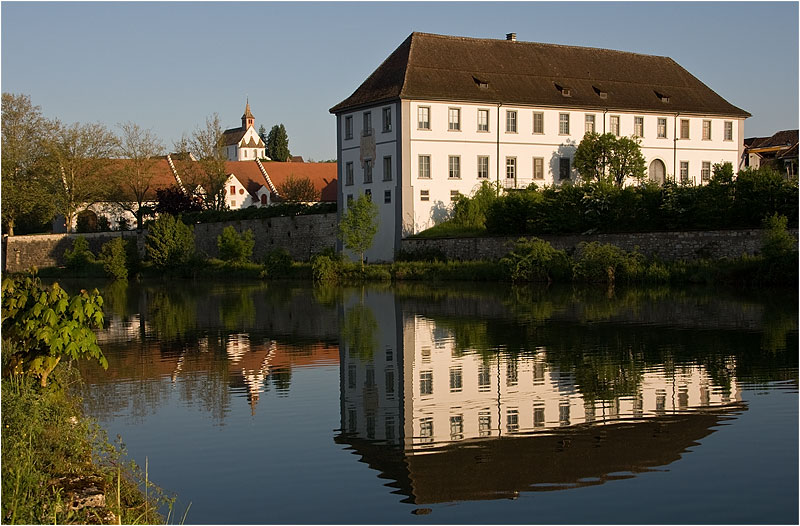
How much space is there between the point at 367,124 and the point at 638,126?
1564 cm

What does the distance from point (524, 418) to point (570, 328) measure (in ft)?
33.2

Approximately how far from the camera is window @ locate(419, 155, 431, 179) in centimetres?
5353

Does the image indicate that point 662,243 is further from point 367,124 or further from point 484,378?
point 484,378

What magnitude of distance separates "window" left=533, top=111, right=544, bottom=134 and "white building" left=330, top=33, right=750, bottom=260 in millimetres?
55

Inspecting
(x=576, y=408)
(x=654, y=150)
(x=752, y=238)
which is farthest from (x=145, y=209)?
(x=576, y=408)

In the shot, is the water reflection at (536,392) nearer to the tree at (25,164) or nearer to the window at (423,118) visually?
the window at (423,118)

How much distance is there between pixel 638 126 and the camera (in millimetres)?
58750

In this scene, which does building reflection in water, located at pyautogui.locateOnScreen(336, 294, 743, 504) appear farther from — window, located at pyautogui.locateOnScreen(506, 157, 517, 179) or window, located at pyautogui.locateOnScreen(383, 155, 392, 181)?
window, located at pyautogui.locateOnScreen(506, 157, 517, 179)

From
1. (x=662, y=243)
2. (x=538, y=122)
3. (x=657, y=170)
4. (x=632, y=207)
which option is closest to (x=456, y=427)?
(x=662, y=243)

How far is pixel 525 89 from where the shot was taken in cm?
5641

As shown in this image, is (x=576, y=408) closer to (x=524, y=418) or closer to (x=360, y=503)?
(x=524, y=418)

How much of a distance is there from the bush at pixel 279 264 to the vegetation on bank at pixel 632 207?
7.27m

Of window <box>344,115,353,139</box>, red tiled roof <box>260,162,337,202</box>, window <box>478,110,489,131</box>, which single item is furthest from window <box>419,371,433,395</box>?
red tiled roof <box>260,162,337,202</box>

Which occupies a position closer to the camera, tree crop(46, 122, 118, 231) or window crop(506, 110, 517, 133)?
window crop(506, 110, 517, 133)
